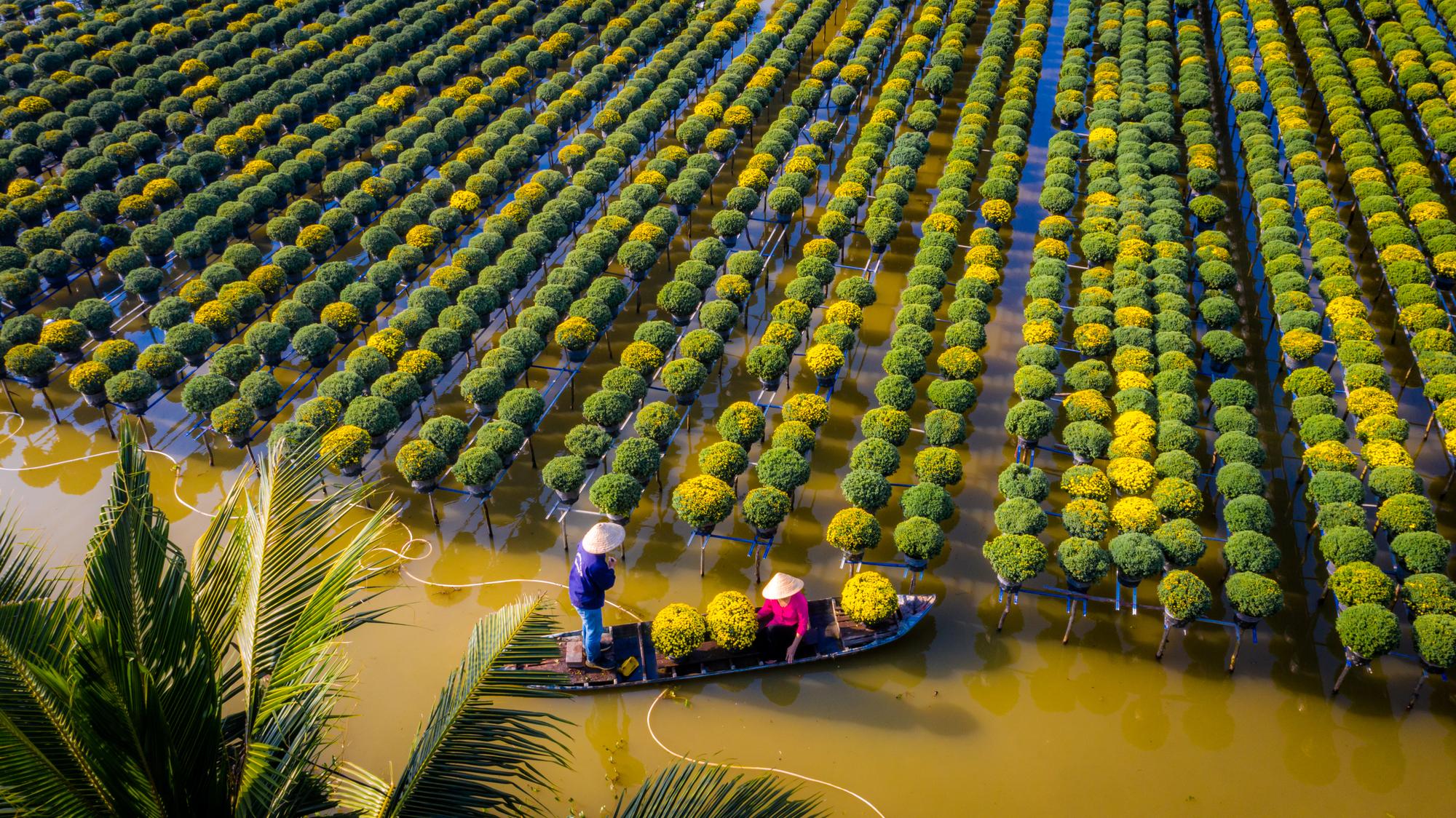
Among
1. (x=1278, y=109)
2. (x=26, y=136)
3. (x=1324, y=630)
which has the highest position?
(x=1278, y=109)

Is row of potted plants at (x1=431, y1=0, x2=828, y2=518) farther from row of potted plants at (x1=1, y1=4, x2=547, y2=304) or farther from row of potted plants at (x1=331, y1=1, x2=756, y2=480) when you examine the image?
row of potted plants at (x1=1, y1=4, x2=547, y2=304)

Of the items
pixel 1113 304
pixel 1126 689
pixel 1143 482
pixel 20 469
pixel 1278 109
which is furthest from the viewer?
pixel 1278 109

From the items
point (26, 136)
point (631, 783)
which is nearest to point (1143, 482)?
point (631, 783)

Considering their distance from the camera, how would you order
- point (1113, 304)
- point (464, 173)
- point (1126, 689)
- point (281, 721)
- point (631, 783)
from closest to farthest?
point (281, 721), point (631, 783), point (1126, 689), point (1113, 304), point (464, 173)

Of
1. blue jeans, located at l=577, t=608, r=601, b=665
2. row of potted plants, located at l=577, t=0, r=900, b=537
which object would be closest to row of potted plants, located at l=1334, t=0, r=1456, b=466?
row of potted plants, located at l=577, t=0, r=900, b=537

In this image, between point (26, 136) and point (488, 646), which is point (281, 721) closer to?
point (488, 646)

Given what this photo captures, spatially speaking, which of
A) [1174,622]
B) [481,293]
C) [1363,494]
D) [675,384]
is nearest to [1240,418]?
[1363,494]
